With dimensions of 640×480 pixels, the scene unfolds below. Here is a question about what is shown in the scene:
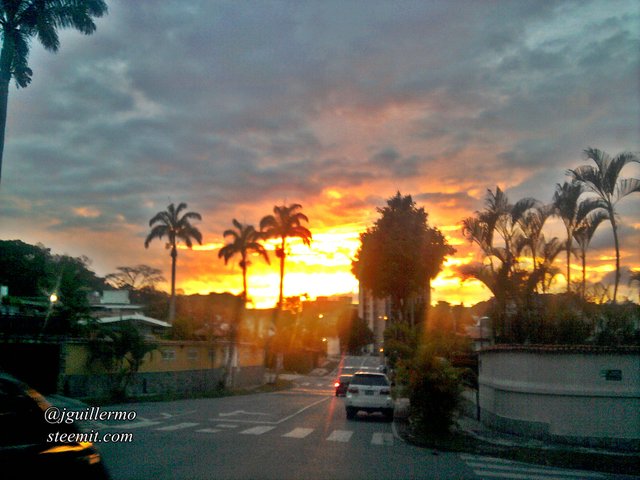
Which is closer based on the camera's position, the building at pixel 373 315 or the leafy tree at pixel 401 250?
the leafy tree at pixel 401 250

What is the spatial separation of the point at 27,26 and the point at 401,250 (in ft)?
79.5

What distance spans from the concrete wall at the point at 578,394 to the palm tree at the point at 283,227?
37225mm

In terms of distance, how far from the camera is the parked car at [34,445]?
5.17 meters

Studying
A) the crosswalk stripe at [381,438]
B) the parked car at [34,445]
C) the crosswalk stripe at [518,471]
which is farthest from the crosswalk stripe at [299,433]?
the parked car at [34,445]

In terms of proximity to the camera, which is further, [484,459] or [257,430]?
[257,430]

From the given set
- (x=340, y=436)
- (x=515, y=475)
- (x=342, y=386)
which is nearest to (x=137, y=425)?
(x=340, y=436)

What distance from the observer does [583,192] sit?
85.8ft

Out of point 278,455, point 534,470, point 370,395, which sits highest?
point 370,395

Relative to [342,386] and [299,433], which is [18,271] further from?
[299,433]

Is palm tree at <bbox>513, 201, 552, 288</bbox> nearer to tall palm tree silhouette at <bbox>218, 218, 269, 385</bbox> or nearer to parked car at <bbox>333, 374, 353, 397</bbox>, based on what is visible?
parked car at <bbox>333, 374, 353, 397</bbox>

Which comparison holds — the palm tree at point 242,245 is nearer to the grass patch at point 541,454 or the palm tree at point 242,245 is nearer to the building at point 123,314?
the building at point 123,314

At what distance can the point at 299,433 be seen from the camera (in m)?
18.1

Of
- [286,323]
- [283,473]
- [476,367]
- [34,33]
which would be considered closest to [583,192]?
[476,367]

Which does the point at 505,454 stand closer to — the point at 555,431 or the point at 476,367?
the point at 555,431
